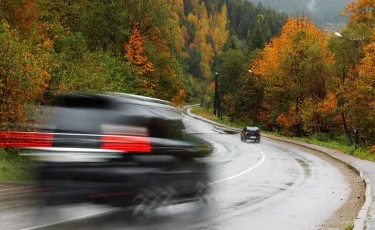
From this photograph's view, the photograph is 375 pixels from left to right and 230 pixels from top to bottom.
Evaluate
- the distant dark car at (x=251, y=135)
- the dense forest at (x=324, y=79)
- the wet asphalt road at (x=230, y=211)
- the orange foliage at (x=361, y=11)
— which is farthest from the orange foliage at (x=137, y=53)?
the wet asphalt road at (x=230, y=211)

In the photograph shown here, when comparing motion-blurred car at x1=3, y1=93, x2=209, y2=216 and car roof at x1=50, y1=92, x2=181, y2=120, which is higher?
car roof at x1=50, y1=92, x2=181, y2=120

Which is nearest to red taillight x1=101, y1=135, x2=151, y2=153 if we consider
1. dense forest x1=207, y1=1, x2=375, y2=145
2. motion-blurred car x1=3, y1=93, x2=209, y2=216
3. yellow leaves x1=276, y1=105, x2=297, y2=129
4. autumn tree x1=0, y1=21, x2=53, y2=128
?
motion-blurred car x1=3, y1=93, x2=209, y2=216

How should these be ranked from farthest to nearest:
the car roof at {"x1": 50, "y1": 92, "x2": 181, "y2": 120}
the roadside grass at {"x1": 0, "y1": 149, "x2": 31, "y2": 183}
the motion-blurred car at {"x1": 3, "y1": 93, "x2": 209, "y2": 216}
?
1. the roadside grass at {"x1": 0, "y1": 149, "x2": 31, "y2": 183}
2. the car roof at {"x1": 50, "y1": 92, "x2": 181, "y2": 120}
3. the motion-blurred car at {"x1": 3, "y1": 93, "x2": 209, "y2": 216}

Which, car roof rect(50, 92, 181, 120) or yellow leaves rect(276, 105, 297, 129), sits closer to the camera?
car roof rect(50, 92, 181, 120)

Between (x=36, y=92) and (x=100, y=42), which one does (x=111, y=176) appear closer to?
(x=36, y=92)

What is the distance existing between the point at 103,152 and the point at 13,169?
927cm

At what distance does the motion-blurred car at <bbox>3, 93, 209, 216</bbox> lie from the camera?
760cm

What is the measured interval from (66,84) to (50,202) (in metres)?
13.6

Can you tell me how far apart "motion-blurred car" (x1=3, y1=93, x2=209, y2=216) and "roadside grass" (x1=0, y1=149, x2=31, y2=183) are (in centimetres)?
632

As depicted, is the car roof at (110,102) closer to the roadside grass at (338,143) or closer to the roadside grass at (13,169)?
the roadside grass at (13,169)

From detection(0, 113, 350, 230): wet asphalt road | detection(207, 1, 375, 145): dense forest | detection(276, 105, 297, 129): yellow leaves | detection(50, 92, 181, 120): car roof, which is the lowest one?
detection(0, 113, 350, 230): wet asphalt road

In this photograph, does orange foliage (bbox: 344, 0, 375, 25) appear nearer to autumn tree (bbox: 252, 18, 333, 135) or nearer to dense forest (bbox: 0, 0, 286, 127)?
autumn tree (bbox: 252, 18, 333, 135)

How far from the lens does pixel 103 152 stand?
7582 mm

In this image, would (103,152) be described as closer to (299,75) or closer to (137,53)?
(137,53)
